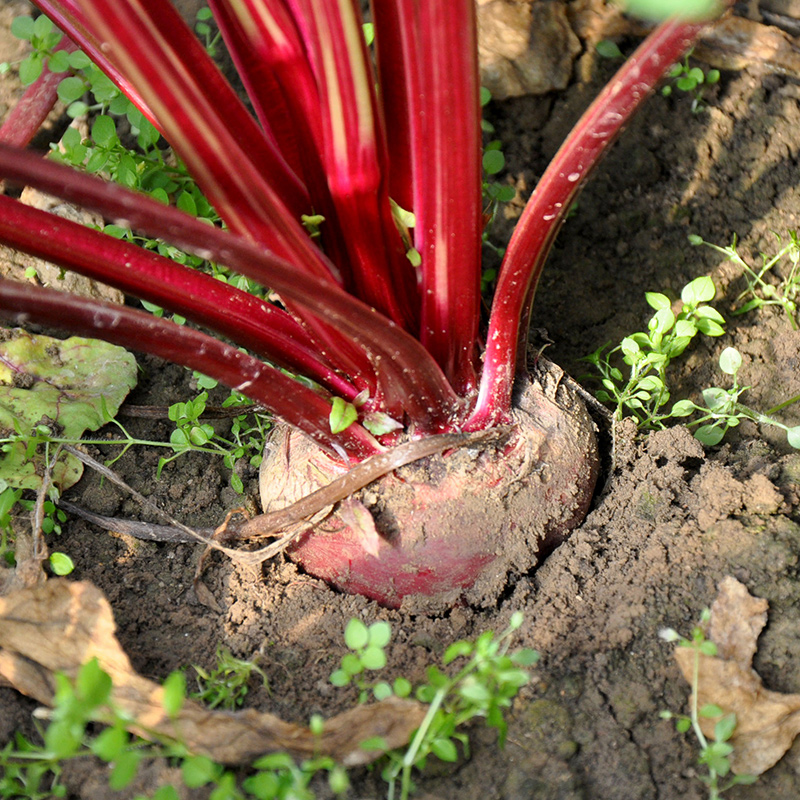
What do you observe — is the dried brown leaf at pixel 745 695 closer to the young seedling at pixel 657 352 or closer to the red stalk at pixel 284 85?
the young seedling at pixel 657 352

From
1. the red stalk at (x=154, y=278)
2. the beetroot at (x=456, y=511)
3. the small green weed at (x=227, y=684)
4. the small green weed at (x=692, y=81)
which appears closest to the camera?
the red stalk at (x=154, y=278)

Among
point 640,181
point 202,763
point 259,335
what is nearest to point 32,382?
point 259,335

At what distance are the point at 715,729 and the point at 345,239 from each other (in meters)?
0.85

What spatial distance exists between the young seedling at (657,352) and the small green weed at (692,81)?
1.88 feet

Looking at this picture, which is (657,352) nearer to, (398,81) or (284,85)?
(398,81)

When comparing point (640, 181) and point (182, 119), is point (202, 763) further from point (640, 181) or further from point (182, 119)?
point (640, 181)

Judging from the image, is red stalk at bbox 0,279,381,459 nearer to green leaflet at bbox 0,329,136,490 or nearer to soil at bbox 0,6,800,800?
soil at bbox 0,6,800,800

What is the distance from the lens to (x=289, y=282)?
38.1 inches

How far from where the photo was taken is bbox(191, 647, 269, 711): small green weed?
1182 millimetres

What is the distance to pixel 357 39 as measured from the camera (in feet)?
3.34

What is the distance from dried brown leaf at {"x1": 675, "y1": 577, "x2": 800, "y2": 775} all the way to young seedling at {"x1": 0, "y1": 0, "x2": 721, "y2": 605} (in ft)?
1.03

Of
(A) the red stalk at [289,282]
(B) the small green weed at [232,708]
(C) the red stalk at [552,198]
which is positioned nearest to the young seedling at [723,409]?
(C) the red stalk at [552,198]

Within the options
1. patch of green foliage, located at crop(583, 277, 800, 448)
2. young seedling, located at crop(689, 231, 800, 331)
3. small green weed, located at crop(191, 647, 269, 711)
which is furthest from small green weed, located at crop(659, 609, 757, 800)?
young seedling, located at crop(689, 231, 800, 331)

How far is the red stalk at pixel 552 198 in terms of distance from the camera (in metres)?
1.05
